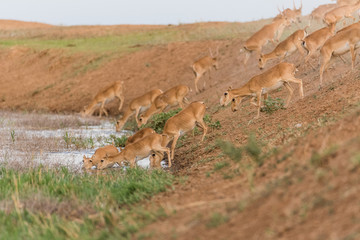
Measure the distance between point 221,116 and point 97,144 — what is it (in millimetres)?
3754

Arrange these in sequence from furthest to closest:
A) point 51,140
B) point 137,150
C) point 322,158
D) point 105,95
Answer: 1. point 105,95
2. point 51,140
3. point 137,150
4. point 322,158

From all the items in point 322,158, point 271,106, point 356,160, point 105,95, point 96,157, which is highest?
point 356,160

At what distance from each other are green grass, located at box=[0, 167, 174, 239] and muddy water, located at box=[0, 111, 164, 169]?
7.19 ft

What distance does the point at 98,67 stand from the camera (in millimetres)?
30953

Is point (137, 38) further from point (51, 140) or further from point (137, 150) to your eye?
point (137, 150)

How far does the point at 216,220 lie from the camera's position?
524 centimetres

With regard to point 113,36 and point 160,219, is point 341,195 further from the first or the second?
point 113,36

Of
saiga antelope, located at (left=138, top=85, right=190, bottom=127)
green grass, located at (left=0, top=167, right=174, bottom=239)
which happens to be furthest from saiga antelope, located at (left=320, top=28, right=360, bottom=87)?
green grass, located at (left=0, top=167, right=174, bottom=239)

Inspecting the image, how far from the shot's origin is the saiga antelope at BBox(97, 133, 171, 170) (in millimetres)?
11234

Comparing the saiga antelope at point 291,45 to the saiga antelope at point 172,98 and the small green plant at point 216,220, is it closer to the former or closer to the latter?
the saiga antelope at point 172,98

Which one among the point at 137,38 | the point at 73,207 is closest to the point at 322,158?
the point at 73,207

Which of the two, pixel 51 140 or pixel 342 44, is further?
pixel 51 140

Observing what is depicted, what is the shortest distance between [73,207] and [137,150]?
13.5 ft

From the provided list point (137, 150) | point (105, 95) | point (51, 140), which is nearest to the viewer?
point (137, 150)
